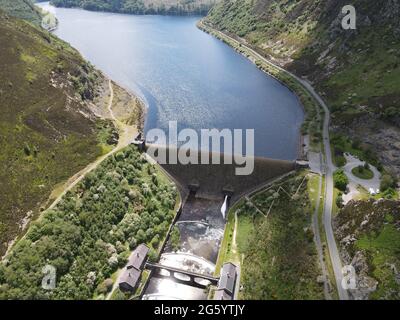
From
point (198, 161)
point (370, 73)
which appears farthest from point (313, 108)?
point (198, 161)

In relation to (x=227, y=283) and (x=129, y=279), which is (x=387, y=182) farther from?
(x=129, y=279)

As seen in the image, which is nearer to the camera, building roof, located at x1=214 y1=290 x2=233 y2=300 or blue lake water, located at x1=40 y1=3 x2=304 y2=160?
building roof, located at x1=214 y1=290 x2=233 y2=300

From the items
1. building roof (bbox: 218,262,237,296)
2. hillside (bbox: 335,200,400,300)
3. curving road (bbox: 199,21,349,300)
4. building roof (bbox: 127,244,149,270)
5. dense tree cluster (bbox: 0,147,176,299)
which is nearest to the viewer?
hillside (bbox: 335,200,400,300)

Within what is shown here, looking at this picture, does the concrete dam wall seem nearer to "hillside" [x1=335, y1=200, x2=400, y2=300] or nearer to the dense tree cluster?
the dense tree cluster

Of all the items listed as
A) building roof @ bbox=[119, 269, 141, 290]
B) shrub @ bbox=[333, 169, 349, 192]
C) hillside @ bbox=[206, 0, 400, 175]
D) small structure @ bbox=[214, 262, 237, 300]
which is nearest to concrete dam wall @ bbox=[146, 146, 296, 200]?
shrub @ bbox=[333, 169, 349, 192]

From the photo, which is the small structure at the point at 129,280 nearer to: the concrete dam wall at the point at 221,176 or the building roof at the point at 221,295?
the building roof at the point at 221,295

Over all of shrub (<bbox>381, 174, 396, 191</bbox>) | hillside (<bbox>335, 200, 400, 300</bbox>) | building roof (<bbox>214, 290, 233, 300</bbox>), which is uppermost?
shrub (<bbox>381, 174, 396, 191</bbox>)

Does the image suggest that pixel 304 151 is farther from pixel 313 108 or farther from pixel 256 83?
pixel 256 83
